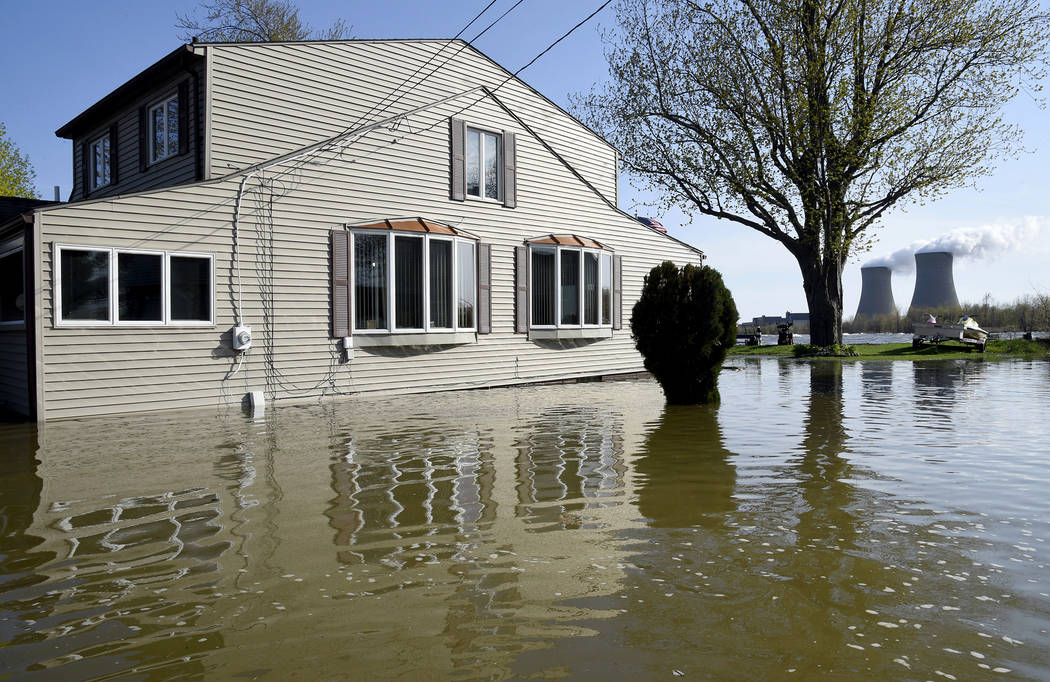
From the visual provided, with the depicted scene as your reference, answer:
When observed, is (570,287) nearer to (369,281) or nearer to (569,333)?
(569,333)

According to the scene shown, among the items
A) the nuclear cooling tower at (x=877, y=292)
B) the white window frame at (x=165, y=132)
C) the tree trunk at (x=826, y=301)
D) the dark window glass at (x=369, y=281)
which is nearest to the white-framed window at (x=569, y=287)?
the dark window glass at (x=369, y=281)

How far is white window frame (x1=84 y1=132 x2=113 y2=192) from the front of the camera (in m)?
17.0

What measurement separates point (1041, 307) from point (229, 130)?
1517 inches

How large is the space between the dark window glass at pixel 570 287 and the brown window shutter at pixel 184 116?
27.6ft

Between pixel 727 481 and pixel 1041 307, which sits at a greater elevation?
pixel 1041 307

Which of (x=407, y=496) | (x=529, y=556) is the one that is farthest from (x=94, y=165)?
(x=529, y=556)

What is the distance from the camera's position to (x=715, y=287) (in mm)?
11586

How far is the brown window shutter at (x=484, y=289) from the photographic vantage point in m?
15.9

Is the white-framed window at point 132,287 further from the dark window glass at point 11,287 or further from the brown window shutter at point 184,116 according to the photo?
the brown window shutter at point 184,116

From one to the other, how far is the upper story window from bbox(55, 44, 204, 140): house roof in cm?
528

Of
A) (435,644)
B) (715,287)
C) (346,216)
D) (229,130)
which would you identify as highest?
(229,130)

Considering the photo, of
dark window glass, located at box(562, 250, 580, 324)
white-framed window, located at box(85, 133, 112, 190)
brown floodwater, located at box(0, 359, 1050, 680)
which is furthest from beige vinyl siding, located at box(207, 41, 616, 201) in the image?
brown floodwater, located at box(0, 359, 1050, 680)

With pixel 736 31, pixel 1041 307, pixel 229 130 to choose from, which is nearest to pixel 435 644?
pixel 229 130

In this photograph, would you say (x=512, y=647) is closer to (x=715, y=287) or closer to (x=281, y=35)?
(x=715, y=287)
